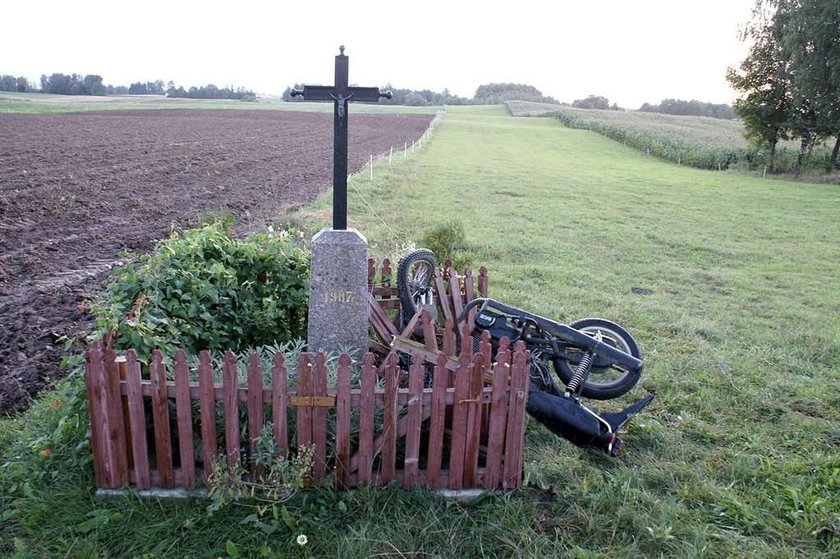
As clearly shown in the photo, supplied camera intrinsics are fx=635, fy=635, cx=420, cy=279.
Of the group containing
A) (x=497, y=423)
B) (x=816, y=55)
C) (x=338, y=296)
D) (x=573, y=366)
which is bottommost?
(x=573, y=366)

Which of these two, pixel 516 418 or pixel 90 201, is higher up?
pixel 516 418

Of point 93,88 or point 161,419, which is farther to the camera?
point 93,88

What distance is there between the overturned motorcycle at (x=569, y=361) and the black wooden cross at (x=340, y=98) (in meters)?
1.25

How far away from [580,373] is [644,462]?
0.77 m

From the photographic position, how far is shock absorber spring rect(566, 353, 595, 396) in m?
4.67

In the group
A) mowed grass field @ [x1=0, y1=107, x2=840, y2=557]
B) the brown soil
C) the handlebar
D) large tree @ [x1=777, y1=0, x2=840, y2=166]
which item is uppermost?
large tree @ [x1=777, y1=0, x2=840, y2=166]

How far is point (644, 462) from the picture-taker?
4.28 m

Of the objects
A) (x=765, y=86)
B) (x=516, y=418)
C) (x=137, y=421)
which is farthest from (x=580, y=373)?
(x=765, y=86)

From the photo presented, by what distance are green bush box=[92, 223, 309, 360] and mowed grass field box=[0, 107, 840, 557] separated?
2.88ft

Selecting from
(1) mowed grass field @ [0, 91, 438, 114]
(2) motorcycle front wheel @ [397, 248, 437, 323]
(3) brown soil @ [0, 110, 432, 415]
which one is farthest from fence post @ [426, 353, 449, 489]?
(1) mowed grass field @ [0, 91, 438, 114]

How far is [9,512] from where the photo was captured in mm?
3418

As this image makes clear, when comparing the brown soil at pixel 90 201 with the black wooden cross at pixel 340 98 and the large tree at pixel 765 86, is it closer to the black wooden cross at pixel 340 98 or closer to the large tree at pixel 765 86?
the black wooden cross at pixel 340 98

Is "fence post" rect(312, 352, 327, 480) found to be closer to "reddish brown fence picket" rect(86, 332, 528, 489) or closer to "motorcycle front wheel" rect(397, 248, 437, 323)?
"reddish brown fence picket" rect(86, 332, 528, 489)

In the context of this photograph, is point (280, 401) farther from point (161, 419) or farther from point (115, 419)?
point (115, 419)
